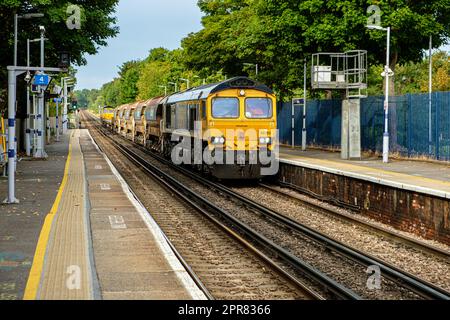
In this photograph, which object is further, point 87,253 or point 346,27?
point 346,27

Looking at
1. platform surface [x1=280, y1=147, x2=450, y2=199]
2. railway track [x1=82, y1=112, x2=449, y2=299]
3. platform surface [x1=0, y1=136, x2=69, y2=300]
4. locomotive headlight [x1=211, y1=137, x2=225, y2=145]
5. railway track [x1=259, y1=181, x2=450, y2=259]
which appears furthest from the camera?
locomotive headlight [x1=211, y1=137, x2=225, y2=145]

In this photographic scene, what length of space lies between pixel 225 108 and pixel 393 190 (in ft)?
25.6

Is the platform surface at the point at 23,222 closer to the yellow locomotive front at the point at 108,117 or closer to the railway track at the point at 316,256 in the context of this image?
the railway track at the point at 316,256

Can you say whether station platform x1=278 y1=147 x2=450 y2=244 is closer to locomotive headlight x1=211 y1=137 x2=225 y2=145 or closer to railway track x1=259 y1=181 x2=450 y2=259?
railway track x1=259 y1=181 x2=450 y2=259

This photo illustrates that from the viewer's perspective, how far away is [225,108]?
21344 millimetres

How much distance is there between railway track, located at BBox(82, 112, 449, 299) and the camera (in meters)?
9.05

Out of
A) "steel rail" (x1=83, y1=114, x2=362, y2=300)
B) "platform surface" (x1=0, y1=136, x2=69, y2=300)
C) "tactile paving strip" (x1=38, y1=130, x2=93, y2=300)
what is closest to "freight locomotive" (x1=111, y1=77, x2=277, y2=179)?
"steel rail" (x1=83, y1=114, x2=362, y2=300)

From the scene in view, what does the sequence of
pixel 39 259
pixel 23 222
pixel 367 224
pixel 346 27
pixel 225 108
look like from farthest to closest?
pixel 346 27, pixel 225 108, pixel 367 224, pixel 23 222, pixel 39 259

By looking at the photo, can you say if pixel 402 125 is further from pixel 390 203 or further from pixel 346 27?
pixel 390 203

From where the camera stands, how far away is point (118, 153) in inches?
1556

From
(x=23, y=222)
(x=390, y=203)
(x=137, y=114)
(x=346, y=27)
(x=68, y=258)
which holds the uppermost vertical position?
(x=346, y=27)

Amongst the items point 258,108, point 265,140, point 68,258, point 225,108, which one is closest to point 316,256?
point 68,258

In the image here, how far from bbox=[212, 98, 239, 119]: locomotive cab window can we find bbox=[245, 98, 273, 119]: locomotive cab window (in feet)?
1.28

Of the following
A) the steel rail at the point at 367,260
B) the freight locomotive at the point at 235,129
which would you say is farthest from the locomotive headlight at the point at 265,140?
the steel rail at the point at 367,260
